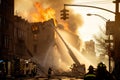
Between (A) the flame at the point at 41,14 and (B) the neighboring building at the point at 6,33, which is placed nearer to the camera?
(B) the neighboring building at the point at 6,33

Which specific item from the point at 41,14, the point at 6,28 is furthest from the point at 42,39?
the point at 6,28

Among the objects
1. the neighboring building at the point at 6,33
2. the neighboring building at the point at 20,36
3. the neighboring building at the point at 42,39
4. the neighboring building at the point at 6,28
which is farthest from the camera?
the neighboring building at the point at 42,39

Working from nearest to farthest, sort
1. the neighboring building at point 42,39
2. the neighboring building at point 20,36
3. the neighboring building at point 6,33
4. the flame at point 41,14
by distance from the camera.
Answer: the neighboring building at point 6,33 < the neighboring building at point 20,36 < the neighboring building at point 42,39 < the flame at point 41,14

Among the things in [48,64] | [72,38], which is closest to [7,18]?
[48,64]

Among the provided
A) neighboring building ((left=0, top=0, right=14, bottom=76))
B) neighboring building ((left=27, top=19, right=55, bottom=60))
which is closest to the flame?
neighboring building ((left=27, top=19, right=55, bottom=60))

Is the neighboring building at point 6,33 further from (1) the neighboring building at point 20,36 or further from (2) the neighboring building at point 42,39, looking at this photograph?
(2) the neighboring building at point 42,39

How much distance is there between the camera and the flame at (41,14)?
111188mm

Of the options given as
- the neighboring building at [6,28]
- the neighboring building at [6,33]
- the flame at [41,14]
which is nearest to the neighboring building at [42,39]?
the flame at [41,14]

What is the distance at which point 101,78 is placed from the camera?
45.9 ft

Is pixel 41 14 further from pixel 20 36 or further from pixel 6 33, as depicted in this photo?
pixel 6 33

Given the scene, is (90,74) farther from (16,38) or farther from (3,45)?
(16,38)

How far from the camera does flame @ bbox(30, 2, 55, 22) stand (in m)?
111

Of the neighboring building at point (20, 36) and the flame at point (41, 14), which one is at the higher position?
the flame at point (41, 14)

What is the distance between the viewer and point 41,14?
11350 centimetres
